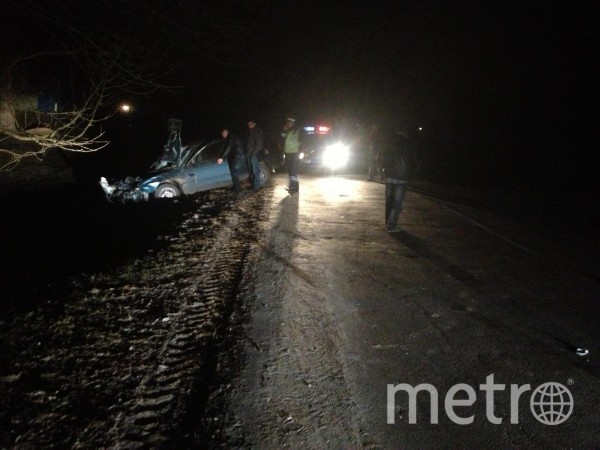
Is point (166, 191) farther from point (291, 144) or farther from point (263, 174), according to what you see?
point (291, 144)

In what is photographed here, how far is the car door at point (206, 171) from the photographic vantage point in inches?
446

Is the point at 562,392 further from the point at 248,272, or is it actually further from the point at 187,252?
the point at 187,252

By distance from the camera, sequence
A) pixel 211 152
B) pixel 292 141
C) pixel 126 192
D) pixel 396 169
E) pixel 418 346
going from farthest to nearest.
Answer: pixel 211 152 → pixel 126 192 → pixel 292 141 → pixel 396 169 → pixel 418 346

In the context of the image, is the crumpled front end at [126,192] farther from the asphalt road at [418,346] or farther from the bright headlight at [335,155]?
the bright headlight at [335,155]

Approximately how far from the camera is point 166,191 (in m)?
11.2

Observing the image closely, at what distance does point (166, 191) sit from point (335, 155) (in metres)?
7.93

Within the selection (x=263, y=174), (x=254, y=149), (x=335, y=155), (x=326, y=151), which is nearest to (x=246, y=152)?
(x=254, y=149)

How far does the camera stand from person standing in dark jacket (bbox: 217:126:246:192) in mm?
10688

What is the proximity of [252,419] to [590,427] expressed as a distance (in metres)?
2.45

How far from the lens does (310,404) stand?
326 cm

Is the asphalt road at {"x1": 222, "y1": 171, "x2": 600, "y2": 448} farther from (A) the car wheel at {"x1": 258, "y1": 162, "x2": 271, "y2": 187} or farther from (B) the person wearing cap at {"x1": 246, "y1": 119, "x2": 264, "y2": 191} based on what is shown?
(A) the car wheel at {"x1": 258, "y1": 162, "x2": 271, "y2": 187}

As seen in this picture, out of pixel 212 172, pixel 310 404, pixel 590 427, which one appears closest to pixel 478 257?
pixel 590 427

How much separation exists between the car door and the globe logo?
9311mm

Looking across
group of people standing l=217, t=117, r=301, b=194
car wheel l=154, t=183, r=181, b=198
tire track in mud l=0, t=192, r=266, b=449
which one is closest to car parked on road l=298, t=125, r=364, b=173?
group of people standing l=217, t=117, r=301, b=194
